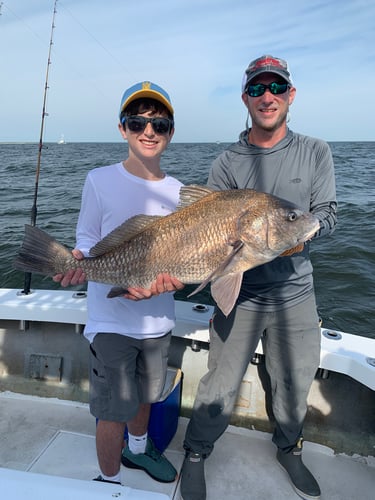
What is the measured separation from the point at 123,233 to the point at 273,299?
1169mm

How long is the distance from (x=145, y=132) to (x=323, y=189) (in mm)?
1311

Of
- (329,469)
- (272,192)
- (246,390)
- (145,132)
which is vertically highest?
(145,132)

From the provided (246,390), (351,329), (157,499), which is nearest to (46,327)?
(246,390)

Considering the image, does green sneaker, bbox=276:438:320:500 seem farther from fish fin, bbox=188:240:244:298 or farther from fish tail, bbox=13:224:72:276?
fish tail, bbox=13:224:72:276

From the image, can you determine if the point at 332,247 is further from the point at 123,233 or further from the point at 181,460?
the point at 123,233

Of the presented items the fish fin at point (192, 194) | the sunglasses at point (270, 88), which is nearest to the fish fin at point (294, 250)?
the fish fin at point (192, 194)

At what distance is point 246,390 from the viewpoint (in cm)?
356

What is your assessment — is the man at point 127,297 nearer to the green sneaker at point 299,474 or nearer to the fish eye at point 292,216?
the fish eye at point 292,216

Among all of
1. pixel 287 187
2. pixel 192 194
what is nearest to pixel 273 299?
pixel 287 187

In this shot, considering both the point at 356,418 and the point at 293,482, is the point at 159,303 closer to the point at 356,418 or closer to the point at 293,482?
the point at 293,482

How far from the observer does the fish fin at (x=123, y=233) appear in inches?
98.3

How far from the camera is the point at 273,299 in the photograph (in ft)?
8.85

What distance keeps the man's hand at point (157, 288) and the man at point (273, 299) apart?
58 centimetres

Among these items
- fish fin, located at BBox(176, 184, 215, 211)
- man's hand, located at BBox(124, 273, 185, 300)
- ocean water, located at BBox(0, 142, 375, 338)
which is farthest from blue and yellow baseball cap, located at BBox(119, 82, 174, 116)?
ocean water, located at BBox(0, 142, 375, 338)
